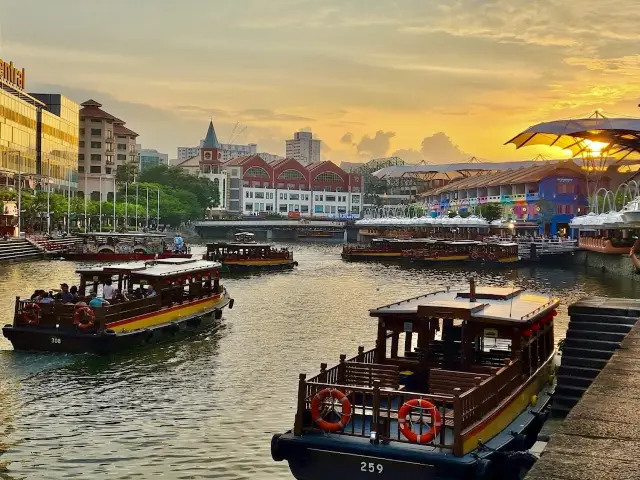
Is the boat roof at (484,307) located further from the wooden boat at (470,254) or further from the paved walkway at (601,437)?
the wooden boat at (470,254)

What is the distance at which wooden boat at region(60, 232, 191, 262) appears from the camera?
6737 centimetres

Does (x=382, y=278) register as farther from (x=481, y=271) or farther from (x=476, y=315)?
(x=476, y=315)

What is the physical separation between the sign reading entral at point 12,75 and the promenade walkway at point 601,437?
97.2 meters

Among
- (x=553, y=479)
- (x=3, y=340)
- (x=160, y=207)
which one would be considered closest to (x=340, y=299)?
(x=3, y=340)

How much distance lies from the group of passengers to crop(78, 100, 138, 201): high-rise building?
342ft

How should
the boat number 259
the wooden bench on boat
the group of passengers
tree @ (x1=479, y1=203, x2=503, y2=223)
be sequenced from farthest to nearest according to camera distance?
1. tree @ (x1=479, y1=203, x2=503, y2=223)
2. the group of passengers
3. the wooden bench on boat
4. the boat number 259

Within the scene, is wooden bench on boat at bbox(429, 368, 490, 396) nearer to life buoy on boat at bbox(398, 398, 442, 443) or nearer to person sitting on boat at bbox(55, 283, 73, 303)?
life buoy on boat at bbox(398, 398, 442, 443)

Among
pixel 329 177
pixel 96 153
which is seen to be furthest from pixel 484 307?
pixel 329 177

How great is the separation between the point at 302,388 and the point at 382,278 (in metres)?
44.9

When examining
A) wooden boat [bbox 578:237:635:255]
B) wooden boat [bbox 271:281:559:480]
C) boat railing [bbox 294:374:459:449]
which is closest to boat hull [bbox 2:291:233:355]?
wooden boat [bbox 271:281:559:480]

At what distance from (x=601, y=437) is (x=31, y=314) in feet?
58.8

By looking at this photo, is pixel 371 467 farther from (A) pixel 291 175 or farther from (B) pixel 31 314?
(A) pixel 291 175

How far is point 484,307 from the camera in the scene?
1557 centimetres

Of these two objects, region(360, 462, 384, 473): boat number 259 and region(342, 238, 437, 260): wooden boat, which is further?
region(342, 238, 437, 260): wooden boat
